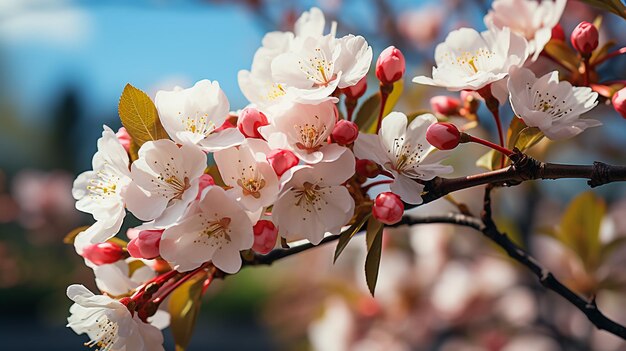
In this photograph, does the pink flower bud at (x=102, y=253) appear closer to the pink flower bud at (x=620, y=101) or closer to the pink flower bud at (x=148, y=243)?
the pink flower bud at (x=148, y=243)

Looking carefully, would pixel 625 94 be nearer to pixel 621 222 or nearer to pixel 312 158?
pixel 312 158

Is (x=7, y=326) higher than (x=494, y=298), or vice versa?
(x=494, y=298)

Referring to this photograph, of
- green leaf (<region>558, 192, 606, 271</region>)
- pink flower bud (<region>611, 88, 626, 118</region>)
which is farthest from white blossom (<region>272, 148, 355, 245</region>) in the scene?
green leaf (<region>558, 192, 606, 271</region>)

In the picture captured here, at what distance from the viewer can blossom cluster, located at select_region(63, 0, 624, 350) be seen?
20.5 inches

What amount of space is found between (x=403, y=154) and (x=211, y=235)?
0.56ft

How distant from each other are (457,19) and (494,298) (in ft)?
3.21

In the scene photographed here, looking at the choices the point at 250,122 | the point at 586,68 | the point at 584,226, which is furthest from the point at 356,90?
the point at 584,226

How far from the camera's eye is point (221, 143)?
53cm

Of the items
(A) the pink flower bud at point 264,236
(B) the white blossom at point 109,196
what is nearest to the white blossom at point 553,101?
(A) the pink flower bud at point 264,236

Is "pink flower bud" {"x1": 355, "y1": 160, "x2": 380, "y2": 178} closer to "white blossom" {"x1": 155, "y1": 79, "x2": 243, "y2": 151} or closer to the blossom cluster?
the blossom cluster

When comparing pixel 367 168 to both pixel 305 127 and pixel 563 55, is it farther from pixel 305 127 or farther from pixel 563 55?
pixel 563 55

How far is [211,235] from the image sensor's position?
53cm

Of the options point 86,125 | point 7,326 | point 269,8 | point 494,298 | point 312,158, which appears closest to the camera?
point 312,158

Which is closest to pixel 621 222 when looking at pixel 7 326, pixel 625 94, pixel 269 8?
pixel 269 8
